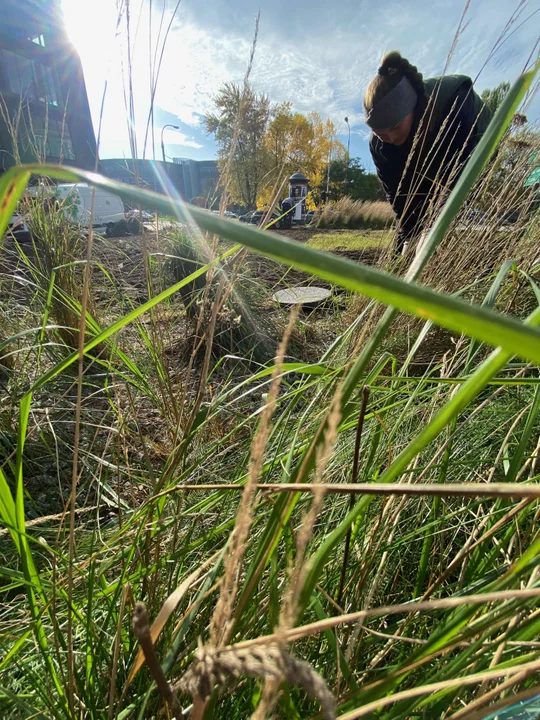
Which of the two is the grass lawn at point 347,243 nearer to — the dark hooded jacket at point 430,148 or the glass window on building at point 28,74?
the dark hooded jacket at point 430,148

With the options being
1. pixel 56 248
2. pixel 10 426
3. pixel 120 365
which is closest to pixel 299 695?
pixel 10 426

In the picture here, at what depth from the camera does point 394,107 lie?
72.9 inches

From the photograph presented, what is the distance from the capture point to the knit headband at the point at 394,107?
184 cm

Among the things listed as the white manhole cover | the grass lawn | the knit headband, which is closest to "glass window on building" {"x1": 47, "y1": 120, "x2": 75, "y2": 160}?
the white manhole cover

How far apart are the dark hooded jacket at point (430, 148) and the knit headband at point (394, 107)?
0.32ft

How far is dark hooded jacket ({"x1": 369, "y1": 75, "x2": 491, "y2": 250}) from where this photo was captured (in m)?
1.51

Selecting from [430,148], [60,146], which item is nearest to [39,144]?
[60,146]

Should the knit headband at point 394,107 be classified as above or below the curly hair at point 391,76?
below

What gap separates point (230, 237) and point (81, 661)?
658 mm

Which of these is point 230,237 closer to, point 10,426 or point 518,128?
point 10,426

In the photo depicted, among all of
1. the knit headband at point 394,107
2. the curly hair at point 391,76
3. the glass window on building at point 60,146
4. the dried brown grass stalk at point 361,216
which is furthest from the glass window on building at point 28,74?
the knit headband at point 394,107

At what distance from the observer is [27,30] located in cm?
1316

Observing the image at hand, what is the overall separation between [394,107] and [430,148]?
0.54 meters

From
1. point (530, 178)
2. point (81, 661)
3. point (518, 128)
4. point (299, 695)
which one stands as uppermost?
point (518, 128)
